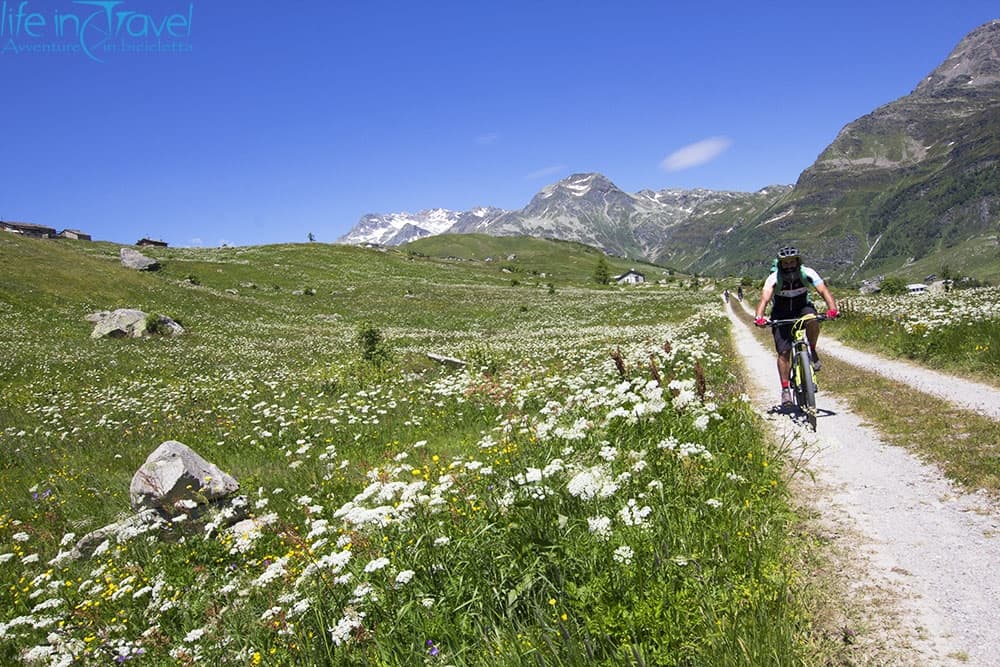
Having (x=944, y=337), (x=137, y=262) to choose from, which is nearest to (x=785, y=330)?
(x=944, y=337)

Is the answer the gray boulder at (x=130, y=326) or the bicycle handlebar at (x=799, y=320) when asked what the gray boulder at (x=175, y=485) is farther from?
the gray boulder at (x=130, y=326)

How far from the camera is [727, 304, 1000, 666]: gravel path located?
3562mm

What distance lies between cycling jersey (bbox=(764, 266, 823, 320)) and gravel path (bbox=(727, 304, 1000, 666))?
8.40 ft

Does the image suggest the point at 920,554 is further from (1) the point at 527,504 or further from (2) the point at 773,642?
(1) the point at 527,504

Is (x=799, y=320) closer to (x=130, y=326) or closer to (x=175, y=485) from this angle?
(x=175, y=485)

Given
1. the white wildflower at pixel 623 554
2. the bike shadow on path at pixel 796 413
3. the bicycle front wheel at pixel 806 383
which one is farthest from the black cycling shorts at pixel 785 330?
the white wildflower at pixel 623 554

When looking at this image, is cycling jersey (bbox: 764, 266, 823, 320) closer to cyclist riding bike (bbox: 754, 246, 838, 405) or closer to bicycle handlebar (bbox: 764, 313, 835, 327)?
cyclist riding bike (bbox: 754, 246, 838, 405)

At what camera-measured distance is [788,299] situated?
998 centimetres

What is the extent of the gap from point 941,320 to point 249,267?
299 feet

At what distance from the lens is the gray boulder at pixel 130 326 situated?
35.3 meters

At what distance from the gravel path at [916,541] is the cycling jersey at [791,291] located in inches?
101

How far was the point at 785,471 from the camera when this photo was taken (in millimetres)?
6867

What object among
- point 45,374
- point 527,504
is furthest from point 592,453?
point 45,374

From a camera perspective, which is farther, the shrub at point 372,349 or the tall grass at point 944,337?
the shrub at point 372,349
